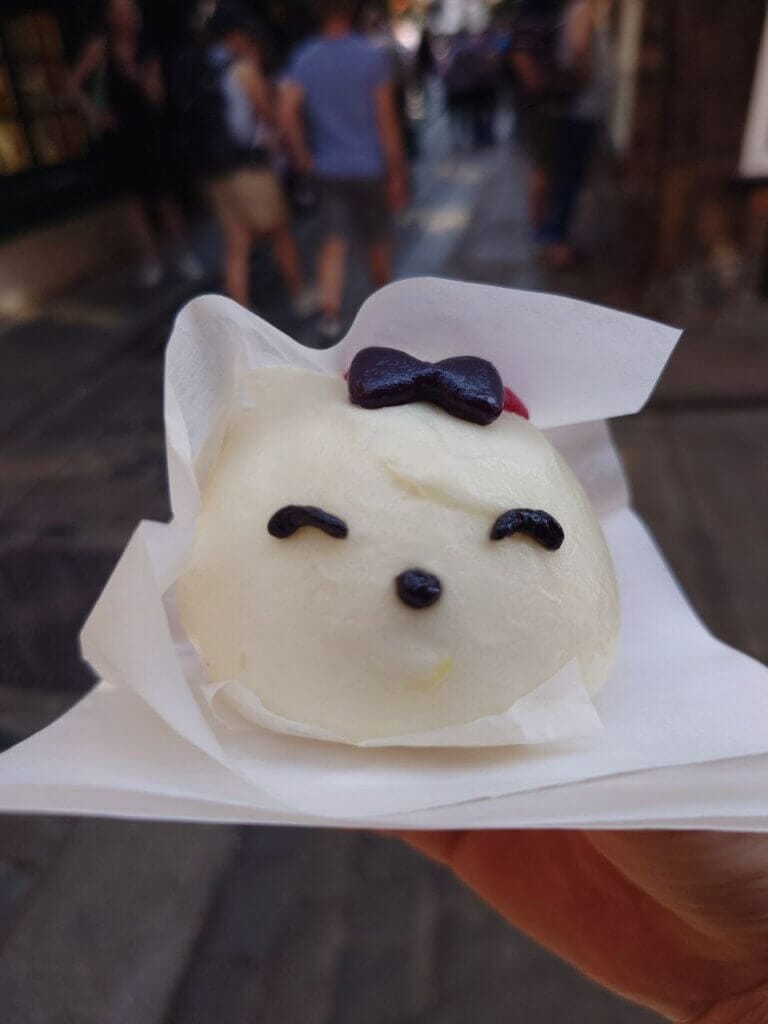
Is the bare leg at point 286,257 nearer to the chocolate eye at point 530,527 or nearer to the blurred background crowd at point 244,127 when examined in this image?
the blurred background crowd at point 244,127

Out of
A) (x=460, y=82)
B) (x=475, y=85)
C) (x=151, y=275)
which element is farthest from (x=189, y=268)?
(x=460, y=82)

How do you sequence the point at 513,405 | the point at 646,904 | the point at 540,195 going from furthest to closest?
the point at 540,195 < the point at 646,904 < the point at 513,405

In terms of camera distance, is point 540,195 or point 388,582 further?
point 540,195

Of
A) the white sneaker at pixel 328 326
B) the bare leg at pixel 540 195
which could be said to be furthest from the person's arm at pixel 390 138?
the bare leg at pixel 540 195

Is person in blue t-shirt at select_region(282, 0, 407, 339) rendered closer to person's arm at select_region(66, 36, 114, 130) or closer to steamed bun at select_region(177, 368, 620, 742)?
person's arm at select_region(66, 36, 114, 130)

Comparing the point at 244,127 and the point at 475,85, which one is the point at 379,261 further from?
the point at 475,85

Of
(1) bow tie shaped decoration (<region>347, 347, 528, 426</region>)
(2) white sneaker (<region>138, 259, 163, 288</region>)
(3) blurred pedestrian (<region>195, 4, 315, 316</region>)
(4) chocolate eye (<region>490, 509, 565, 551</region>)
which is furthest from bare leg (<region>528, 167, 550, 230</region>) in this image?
(4) chocolate eye (<region>490, 509, 565, 551</region>)

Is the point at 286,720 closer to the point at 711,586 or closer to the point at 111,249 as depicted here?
the point at 711,586

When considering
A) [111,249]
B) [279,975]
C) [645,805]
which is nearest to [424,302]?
[645,805]
